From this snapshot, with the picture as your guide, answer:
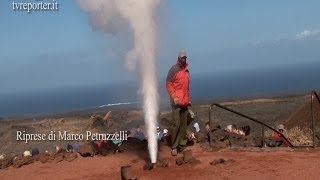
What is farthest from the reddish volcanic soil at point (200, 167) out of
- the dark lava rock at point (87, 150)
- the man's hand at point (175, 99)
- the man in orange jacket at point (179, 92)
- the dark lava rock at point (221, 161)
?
the man's hand at point (175, 99)

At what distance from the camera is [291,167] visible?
9531 millimetres

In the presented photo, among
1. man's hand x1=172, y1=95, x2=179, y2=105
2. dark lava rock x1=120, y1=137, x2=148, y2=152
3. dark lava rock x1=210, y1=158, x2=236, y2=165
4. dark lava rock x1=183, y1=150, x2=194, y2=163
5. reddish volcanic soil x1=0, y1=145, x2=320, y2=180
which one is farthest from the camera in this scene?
dark lava rock x1=120, y1=137, x2=148, y2=152

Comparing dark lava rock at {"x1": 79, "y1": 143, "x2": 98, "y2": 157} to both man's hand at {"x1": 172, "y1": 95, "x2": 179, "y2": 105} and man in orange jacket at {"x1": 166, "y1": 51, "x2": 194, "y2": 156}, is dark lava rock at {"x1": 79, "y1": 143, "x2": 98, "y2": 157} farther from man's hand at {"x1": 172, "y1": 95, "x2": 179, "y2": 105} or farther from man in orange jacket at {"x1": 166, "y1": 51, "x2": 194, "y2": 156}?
man's hand at {"x1": 172, "y1": 95, "x2": 179, "y2": 105}

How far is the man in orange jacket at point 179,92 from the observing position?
36.3ft

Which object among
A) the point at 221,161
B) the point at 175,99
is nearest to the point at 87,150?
the point at 175,99

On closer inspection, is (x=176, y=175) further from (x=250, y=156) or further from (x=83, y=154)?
(x=83, y=154)

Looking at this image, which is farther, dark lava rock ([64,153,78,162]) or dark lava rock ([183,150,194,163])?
dark lava rock ([64,153,78,162])

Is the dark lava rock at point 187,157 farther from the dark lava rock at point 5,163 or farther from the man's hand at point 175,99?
the dark lava rock at point 5,163

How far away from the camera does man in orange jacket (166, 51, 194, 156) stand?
36.3ft

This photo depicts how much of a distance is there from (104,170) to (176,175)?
1944mm

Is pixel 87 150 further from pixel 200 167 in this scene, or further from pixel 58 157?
pixel 200 167

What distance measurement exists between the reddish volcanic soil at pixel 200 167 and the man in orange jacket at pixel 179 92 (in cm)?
70

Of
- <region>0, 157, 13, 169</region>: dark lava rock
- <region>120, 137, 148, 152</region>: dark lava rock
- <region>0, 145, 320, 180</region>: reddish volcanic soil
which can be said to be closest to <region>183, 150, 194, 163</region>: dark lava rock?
<region>0, 145, 320, 180</region>: reddish volcanic soil

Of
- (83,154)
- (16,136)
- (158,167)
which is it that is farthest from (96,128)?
(158,167)
